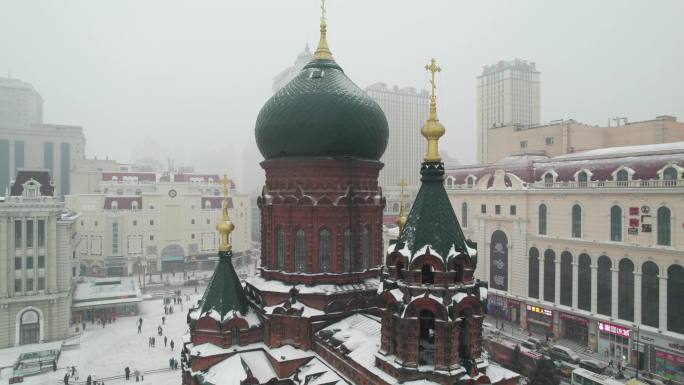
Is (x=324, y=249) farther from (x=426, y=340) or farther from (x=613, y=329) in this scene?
(x=613, y=329)

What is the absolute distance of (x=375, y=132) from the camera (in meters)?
17.6

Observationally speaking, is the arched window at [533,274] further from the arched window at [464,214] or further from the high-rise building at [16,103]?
Answer: the high-rise building at [16,103]

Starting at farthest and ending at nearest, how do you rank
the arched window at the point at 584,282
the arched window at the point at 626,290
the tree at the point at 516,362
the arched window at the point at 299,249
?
the arched window at the point at 584,282 < the arched window at the point at 626,290 < the tree at the point at 516,362 < the arched window at the point at 299,249

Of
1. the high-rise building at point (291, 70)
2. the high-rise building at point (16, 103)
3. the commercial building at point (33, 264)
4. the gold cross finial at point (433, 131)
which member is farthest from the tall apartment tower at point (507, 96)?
the high-rise building at point (16, 103)

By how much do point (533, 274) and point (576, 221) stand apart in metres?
5.63

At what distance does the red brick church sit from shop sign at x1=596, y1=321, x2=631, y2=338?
20383 mm

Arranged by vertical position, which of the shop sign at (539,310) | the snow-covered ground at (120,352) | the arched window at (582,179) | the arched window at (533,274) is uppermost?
the arched window at (582,179)

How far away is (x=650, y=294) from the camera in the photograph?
27719mm

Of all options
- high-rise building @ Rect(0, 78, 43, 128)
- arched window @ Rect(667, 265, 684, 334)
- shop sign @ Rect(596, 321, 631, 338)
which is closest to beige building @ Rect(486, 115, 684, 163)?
arched window @ Rect(667, 265, 684, 334)

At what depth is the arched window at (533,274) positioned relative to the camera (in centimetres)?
3516

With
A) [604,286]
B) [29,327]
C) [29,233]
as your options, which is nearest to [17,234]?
[29,233]

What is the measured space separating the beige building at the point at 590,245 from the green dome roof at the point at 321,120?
20.4 m

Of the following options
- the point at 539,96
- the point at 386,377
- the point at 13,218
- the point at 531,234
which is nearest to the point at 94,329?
the point at 13,218

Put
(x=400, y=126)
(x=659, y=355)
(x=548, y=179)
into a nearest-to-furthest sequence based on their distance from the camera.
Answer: (x=659, y=355) < (x=548, y=179) < (x=400, y=126)
